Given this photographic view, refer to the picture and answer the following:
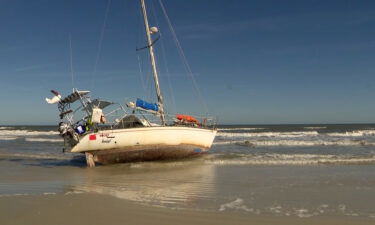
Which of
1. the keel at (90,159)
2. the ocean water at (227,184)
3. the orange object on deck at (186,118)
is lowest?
the ocean water at (227,184)

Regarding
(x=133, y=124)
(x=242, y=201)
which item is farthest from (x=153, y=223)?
(x=133, y=124)

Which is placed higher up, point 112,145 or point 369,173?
point 112,145

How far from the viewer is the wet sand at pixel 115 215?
6.62 meters

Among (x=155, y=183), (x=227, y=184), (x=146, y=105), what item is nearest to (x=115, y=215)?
(x=155, y=183)

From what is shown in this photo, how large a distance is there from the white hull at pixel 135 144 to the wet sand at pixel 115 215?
23.9 ft

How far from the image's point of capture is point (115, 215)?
23.1ft

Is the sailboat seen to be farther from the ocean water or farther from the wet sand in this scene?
the wet sand

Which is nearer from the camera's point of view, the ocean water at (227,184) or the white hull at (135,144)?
the ocean water at (227,184)

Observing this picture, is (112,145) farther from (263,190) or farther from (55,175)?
(263,190)

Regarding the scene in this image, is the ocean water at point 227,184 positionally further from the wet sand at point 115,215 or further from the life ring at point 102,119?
the life ring at point 102,119

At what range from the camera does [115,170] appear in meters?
14.6

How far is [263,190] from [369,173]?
5.08 m

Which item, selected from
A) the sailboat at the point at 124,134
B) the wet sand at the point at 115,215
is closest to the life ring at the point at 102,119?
the sailboat at the point at 124,134

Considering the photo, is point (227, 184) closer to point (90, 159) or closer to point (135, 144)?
point (135, 144)
